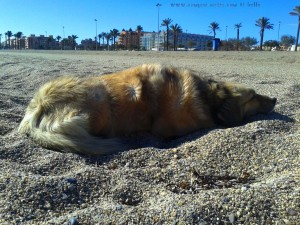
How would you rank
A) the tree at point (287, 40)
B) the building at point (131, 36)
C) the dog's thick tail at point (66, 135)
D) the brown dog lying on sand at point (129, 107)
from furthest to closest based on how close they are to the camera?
the building at point (131, 36)
the tree at point (287, 40)
the brown dog lying on sand at point (129, 107)
the dog's thick tail at point (66, 135)

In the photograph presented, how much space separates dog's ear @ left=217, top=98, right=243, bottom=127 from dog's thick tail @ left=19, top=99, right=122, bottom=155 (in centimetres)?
152

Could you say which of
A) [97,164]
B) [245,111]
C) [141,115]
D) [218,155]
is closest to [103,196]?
[97,164]

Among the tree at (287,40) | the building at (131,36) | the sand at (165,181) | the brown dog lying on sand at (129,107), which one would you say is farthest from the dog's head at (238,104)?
the building at (131,36)

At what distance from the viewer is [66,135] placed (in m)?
3.85

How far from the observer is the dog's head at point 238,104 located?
479cm

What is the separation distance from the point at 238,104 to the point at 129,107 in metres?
1.56

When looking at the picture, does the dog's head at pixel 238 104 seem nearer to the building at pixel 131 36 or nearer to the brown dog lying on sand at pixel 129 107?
the brown dog lying on sand at pixel 129 107

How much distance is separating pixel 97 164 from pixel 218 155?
1.16m

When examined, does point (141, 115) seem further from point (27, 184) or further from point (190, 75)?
point (27, 184)

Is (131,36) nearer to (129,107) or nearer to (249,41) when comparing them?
(249,41)

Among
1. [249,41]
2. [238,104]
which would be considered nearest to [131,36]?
[249,41]

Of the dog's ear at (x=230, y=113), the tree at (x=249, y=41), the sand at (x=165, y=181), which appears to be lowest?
the sand at (x=165, y=181)

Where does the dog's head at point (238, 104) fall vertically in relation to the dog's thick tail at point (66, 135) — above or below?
above

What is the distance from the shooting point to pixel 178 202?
2.47 metres
